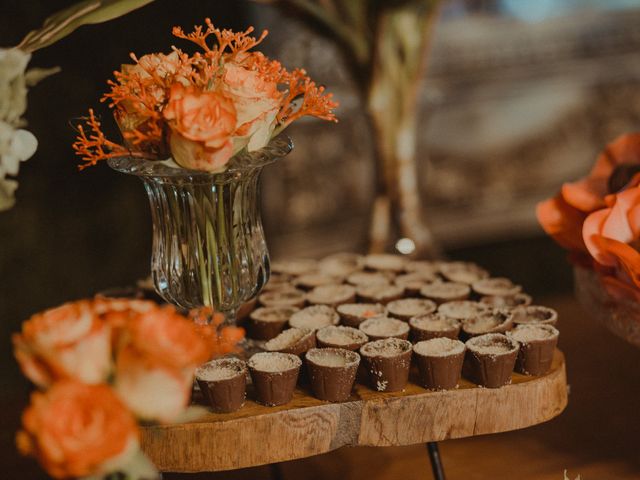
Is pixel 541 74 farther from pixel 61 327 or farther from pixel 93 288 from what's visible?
pixel 61 327

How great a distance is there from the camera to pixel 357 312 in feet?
3.63

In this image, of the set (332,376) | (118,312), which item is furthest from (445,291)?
(118,312)

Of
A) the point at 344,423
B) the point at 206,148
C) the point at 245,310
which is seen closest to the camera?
the point at 206,148

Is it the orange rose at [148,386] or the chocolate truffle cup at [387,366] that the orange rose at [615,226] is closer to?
the chocolate truffle cup at [387,366]

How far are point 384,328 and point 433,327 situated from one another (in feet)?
0.21

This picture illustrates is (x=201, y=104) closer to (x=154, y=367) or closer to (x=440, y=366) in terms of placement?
(x=154, y=367)

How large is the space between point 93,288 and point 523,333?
1.55 meters

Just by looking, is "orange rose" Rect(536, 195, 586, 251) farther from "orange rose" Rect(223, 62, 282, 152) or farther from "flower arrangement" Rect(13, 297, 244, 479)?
"flower arrangement" Rect(13, 297, 244, 479)

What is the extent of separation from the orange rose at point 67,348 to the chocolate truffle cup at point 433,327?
1.52 ft

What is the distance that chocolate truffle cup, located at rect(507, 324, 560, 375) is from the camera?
0.97 metres

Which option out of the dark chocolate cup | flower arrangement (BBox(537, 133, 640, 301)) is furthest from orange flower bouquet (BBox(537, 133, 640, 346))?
the dark chocolate cup

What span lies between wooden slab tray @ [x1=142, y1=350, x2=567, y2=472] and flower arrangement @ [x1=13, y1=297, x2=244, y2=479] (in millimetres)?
233

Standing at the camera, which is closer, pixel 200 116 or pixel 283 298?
pixel 200 116

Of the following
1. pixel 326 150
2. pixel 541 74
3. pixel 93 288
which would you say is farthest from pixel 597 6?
pixel 93 288
